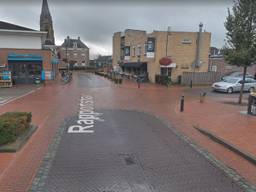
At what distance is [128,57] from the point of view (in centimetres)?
3659

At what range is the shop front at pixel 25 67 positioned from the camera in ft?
77.3

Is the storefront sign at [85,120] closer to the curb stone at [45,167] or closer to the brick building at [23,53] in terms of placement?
the curb stone at [45,167]

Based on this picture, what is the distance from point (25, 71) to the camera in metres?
24.3

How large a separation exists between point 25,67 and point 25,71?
44 cm

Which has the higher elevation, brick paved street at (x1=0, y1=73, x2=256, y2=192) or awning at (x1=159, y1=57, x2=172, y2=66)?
awning at (x1=159, y1=57, x2=172, y2=66)

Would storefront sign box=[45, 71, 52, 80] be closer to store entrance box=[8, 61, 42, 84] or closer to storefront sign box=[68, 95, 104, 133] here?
store entrance box=[8, 61, 42, 84]

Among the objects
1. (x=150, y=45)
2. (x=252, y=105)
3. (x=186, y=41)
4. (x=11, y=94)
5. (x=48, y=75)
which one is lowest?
(x=11, y=94)

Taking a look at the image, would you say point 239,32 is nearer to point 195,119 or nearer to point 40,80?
point 195,119

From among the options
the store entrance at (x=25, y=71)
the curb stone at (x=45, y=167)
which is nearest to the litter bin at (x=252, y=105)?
the curb stone at (x=45, y=167)

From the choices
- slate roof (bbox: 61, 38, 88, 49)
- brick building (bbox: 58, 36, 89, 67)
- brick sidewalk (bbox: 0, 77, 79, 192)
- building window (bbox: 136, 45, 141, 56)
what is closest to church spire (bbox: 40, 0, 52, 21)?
brick building (bbox: 58, 36, 89, 67)

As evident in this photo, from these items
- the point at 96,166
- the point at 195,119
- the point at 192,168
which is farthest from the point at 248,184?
the point at 195,119

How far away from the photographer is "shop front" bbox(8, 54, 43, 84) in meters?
23.6

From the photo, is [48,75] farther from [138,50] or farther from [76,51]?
[76,51]

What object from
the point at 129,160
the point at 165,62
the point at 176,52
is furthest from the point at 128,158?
the point at 176,52
